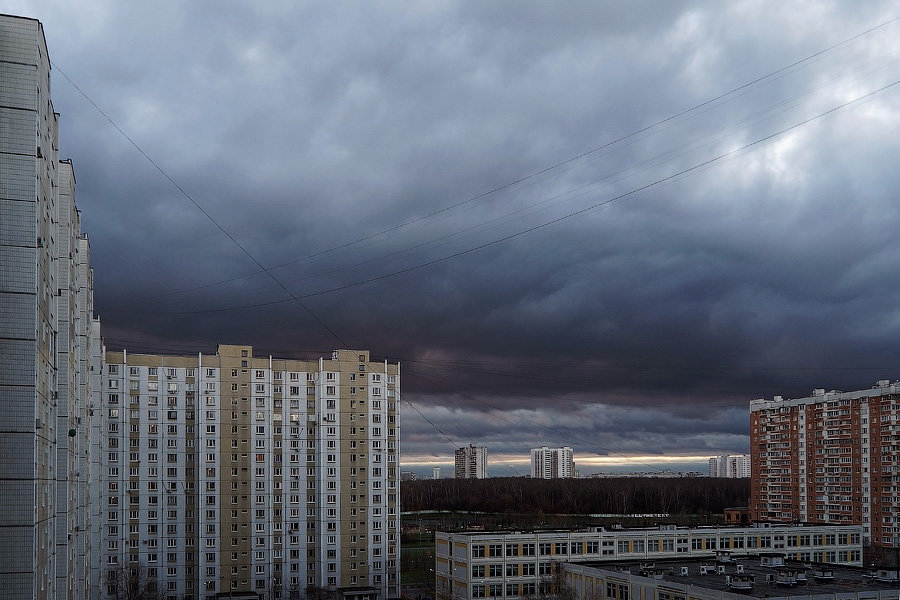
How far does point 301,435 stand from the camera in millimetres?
61844

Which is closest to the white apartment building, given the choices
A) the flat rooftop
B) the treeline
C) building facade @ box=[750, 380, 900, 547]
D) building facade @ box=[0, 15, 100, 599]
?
the flat rooftop

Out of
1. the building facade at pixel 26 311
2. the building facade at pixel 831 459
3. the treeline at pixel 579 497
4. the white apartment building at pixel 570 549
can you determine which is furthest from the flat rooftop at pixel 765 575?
the treeline at pixel 579 497

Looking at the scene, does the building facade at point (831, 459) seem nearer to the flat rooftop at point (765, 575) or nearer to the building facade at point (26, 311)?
the flat rooftop at point (765, 575)

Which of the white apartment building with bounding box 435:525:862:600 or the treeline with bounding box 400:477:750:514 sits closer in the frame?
the white apartment building with bounding box 435:525:862:600

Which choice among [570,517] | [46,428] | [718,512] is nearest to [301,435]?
[46,428]

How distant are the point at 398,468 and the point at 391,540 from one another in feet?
17.8

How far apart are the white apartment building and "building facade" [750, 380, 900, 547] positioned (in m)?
19.6

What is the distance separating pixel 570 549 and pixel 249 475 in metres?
24.2

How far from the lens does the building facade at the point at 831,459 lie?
2977 inches

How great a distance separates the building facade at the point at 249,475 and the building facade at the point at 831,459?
143 ft

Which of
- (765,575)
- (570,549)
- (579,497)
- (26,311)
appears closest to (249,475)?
(570,549)

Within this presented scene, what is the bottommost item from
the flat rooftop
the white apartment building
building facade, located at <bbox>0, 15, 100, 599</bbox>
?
the white apartment building

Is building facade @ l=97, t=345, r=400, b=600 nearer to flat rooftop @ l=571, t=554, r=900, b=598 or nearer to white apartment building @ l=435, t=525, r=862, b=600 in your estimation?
white apartment building @ l=435, t=525, r=862, b=600

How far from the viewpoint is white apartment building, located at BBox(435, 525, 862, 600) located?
47.8 m
